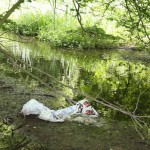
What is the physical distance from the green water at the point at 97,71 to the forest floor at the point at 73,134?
0.70 meters

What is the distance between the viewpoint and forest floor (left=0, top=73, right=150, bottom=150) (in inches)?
169

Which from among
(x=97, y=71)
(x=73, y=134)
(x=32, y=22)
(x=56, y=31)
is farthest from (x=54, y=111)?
(x=32, y=22)

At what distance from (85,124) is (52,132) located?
566mm

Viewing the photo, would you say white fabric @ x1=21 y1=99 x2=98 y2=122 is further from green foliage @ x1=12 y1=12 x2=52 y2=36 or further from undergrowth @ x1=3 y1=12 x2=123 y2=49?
green foliage @ x1=12 y1=12 x2=52 y2=36

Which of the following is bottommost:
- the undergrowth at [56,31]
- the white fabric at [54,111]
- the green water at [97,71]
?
the green water at [97,71]

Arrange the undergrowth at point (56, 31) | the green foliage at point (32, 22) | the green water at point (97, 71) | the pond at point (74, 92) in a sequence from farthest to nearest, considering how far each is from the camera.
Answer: the green foliage at point (32, 22), the undergrowth at point (56, 31), the green water at point (97, 71), the pond at point (74, 92)

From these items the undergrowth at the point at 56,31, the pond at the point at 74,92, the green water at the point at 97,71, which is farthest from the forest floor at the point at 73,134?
the undergrowth at the point at 56,31

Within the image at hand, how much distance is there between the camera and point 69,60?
10938mm

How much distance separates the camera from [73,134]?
15.0 feet

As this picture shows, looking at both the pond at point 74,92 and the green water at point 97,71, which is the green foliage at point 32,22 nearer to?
the green water at point 97,71

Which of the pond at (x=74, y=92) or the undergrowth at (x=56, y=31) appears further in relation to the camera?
the undergrowth at (x=56, y=31)

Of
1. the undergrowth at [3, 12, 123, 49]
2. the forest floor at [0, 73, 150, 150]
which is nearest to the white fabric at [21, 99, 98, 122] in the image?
the forest floor at [0, 73, 150, 150]

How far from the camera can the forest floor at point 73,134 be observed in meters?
4.29

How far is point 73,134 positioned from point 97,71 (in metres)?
5.08
